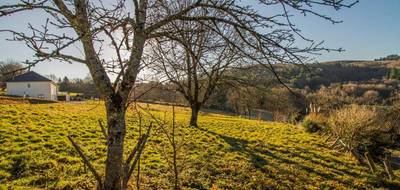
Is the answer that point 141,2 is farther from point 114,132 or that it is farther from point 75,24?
point 114,132

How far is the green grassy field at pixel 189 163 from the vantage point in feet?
25.0

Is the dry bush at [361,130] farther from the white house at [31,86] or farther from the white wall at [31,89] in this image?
the white wall at [31,89]

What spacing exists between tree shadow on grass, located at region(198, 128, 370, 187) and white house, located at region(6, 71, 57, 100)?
47.0m

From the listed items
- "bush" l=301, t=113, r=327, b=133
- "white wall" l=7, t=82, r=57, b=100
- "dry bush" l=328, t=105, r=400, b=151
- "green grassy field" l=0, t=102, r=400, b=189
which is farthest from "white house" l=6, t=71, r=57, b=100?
"dry bush" l=328, t=105, r=400, b=151

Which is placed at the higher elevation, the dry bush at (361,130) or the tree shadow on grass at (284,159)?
the dry bush at (361,130)

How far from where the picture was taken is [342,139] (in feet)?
53.8

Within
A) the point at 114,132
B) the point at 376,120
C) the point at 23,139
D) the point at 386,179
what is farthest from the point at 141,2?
the point at 376,120

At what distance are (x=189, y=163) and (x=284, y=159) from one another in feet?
14.1

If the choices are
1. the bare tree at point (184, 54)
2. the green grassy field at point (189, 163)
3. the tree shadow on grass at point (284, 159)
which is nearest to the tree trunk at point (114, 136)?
the bare tree at point (184, 54)

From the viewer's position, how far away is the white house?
52312 millimetres

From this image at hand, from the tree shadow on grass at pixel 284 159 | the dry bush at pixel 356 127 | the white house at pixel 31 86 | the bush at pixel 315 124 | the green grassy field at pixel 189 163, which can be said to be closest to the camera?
the green grassy field at pixel 189 163

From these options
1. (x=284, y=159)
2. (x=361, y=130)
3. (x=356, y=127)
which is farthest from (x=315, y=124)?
(x=284, y=159)

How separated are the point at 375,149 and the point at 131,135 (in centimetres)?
1325

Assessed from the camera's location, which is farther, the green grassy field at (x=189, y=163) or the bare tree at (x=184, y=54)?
the green grassy field at (x=189, y=163)
